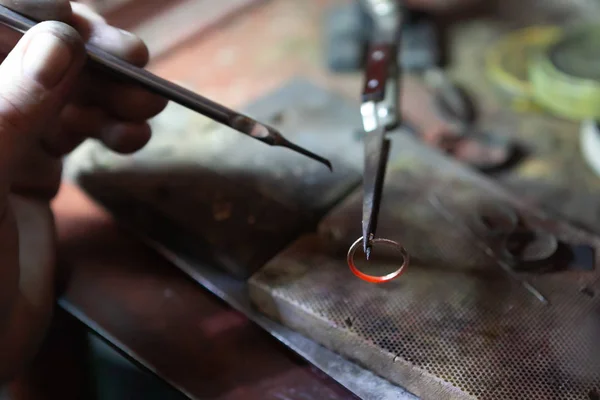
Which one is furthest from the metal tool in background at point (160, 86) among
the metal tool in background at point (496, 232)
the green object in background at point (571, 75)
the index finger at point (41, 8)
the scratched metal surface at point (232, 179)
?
the green object in background at point (571, 75)

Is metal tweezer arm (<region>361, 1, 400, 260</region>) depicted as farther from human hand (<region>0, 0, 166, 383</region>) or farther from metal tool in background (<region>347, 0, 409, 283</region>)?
human hand (<region>0, 0, 166, 383</region>)

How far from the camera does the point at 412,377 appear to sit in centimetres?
56

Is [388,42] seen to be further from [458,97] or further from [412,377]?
[412,377]

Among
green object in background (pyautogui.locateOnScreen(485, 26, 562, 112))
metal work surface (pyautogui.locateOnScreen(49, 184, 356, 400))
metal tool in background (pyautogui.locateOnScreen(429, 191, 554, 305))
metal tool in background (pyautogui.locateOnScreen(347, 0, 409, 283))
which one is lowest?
metal work surface (pyautogui.locateOnScreen(49, 184, 356, 400))

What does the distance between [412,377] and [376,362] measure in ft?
0.12

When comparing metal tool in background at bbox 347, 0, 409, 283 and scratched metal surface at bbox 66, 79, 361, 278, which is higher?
metal tool in background at bbox 347, 0, 409, 283

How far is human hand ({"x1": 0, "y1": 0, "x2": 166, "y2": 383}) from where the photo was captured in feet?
1.76

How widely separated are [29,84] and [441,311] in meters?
→ 0.43

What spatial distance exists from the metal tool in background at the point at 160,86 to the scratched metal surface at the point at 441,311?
0.14 metres

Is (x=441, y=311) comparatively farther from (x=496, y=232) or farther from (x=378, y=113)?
(x=378, y=113)

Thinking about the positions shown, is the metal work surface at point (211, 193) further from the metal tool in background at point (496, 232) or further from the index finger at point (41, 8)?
the index finger at point (41, 8)

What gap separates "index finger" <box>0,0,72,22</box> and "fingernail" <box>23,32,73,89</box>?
0.09 meters

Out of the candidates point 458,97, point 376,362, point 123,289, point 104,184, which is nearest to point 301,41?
point 458,97

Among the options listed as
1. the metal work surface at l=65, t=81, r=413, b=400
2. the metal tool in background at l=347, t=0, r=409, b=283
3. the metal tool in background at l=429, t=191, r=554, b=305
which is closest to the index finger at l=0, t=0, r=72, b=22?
the metal work surface at l=65, t=81, r=413, b=400
